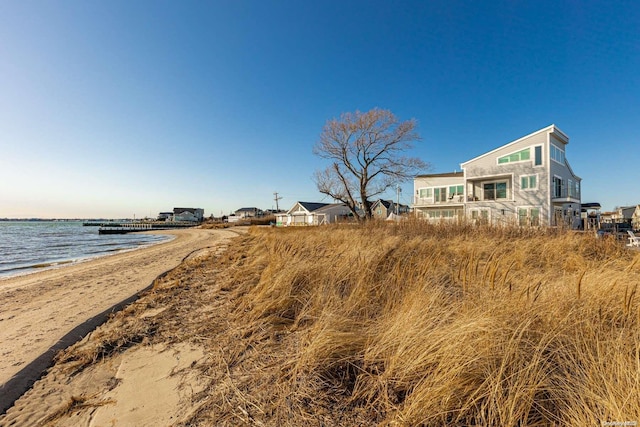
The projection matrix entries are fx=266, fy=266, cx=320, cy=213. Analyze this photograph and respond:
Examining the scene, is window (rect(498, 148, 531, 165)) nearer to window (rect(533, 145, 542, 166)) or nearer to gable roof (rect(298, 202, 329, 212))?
window (rect(533, 145, 542, 166))

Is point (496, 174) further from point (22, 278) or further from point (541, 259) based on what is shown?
point (22, 278)

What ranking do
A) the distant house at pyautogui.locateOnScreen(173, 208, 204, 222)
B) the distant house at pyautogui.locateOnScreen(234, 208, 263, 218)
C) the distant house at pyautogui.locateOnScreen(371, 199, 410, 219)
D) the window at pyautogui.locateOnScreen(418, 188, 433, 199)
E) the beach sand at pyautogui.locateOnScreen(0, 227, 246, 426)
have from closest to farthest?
1. the beach sand at pyautogui.locateOnScreen(0, 227, 246, 426)
2. the window at pyautogui.locateOnScreen(418, 188, 433, 199)
3. the distant house at pyautogui.locateOnScreen(371, 199, 410, 219)
4. the distant house at pyautogui.locateOnScreen(234, 208, 263, 218)
5. the distant house at pyautogui.locateOnScreen(173, 208, 204, 222)

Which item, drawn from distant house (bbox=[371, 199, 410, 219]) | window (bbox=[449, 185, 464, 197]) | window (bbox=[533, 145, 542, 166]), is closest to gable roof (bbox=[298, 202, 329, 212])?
distant house (bbox=[371, 199, 410, 219])

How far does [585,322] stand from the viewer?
2076mm

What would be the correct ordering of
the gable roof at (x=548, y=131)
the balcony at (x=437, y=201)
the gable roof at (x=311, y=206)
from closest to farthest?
1. the gable roof at (x=548, y=131)
2. the balcony at (x=437, y=201)
3. the gable roof at (x=311, y=206)

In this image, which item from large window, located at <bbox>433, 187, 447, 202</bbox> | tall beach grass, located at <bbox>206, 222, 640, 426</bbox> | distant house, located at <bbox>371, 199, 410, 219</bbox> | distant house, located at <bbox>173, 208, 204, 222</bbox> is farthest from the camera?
distant house, located at <bbox>173, 208, 204, 222</bbox>

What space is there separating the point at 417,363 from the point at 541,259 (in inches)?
193

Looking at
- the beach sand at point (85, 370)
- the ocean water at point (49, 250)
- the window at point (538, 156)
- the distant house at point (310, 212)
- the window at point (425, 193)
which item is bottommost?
the ocean water at point (49, 250)

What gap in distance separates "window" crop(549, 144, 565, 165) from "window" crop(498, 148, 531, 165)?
1.46m

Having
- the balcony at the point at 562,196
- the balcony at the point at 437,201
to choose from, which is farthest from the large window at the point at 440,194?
the balcony at the point at 562,196

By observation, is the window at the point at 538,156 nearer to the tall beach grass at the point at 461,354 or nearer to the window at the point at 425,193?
the window at the point at 425,193

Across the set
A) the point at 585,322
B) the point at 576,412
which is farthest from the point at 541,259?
the point at 576,412

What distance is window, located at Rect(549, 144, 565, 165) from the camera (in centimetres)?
2217

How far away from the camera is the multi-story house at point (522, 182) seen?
22.0m
